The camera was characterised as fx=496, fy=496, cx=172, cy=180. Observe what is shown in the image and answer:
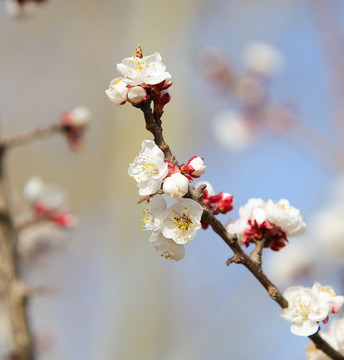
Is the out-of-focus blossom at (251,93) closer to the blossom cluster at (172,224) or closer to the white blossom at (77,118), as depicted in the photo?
the white blossom at (77,118)

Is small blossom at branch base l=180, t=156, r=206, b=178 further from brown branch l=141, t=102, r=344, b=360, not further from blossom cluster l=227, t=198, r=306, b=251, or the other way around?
blossom cluster l=227, t=198, r=306, b=251

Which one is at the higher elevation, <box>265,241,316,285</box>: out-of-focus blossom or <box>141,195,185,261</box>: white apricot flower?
<box>265,241,316,285</box>: out-of-focus blossom

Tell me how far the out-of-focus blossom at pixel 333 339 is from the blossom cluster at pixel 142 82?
1.89 feet

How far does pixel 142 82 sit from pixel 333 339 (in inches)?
25.8

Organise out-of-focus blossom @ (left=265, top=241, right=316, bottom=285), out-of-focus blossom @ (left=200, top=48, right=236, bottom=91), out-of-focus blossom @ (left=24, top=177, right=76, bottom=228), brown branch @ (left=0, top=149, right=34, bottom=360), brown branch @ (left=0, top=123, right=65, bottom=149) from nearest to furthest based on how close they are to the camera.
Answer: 1. brown branch @ (left=0, top=149, right=34, bottom=360)
2. brown branch @ (left=0, top=123, right=65, bottom=149)
3. out-of-focus blossom @ (left=24, top=177, right=76, bottom=228)
4. out-of-focus blossom @ (left=265, top=241, right=316, bottom=285)
5. out-of-focus blossom @ (left=200, top=48, right=236, bottom=91)

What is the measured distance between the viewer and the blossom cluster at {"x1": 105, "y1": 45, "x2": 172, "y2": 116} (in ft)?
3.06

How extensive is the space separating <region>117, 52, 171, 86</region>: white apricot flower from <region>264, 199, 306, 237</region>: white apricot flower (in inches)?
→ 14.3

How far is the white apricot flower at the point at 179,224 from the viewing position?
0.93m

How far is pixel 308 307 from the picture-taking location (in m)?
0.96

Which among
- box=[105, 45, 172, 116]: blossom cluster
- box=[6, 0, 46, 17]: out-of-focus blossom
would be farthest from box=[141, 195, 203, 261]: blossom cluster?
box=[6, 0, 46, 17]: out-of-focus blossom

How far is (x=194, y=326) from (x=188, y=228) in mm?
4591

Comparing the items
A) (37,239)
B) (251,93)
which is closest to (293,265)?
(251,93)

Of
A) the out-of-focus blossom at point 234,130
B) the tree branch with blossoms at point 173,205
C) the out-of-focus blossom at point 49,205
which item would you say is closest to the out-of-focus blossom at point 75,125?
the out-of-focus blossom at point 49,205

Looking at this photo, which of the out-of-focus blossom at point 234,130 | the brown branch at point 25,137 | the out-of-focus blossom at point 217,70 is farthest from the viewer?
the out-of-focus blossom at point 234,130
